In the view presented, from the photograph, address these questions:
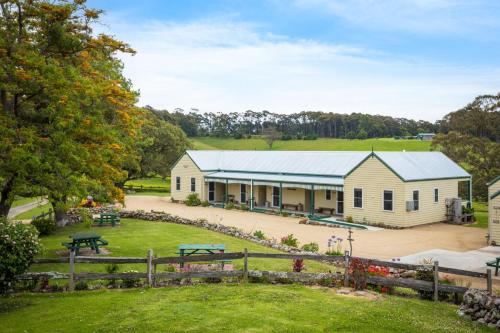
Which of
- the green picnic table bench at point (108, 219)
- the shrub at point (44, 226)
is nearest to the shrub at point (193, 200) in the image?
the green picnic table bench at point (108, 219)

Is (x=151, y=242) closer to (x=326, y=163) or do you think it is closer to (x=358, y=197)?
(x=358, y=197)

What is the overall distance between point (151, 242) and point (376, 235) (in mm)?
12522

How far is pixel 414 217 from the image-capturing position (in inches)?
1168

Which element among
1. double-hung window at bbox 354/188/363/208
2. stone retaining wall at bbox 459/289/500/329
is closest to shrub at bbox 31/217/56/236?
Result: double-hung window at bbox 354/188/363/208

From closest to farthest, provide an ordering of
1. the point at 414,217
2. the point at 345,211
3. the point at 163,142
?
the point at 414,217 < the point at 345,211 < the point at 163,142

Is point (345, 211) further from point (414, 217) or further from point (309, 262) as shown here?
point (309, 262)

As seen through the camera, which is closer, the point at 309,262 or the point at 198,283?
the point at 198,283

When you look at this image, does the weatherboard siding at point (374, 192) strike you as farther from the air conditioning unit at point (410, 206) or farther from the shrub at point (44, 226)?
the shrub at point (44, 226)

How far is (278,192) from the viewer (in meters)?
39.7

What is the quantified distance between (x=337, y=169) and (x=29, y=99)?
2514 centimetres

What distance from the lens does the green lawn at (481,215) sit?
30562mm

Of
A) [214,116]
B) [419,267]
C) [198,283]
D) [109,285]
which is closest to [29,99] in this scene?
[109,285]

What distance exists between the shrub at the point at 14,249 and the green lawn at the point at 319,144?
72352 mm

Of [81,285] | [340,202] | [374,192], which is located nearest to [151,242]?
[81,285]
